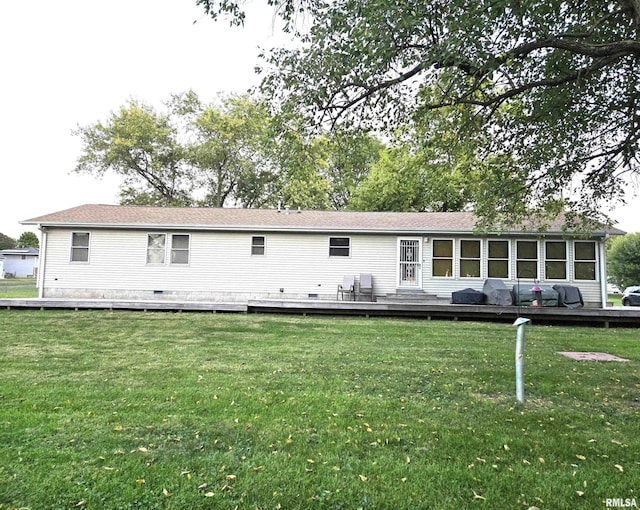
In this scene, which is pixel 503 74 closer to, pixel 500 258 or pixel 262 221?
pixel 500 258

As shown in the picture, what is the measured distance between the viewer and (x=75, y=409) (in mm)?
3414

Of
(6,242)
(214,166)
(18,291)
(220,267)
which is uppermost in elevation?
(214,166)

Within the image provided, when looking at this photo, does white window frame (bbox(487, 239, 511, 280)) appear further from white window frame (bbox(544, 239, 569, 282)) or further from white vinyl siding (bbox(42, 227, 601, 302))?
white vinyl siding (bbox(42, 227, 601, 302))

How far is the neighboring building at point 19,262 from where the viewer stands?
40500 mm

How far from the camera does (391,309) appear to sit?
454 inches

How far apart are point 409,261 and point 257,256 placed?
5.16 metres

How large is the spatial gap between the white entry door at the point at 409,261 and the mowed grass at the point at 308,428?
7.16 meters

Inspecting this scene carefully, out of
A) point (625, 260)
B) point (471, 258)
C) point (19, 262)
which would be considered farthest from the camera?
point (19, 262)

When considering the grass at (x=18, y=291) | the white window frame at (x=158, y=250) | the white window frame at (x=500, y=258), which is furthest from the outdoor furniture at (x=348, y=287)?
the grass at (x=18, y=291)

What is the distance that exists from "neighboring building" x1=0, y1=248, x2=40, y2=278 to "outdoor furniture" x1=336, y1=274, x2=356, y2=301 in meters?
39.6

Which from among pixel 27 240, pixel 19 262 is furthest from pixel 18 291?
pixel 27 240

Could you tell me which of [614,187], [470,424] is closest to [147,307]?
[470,424]

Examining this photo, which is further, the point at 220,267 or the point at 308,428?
the point at 220,267

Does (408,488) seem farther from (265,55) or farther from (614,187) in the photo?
(614,187)
